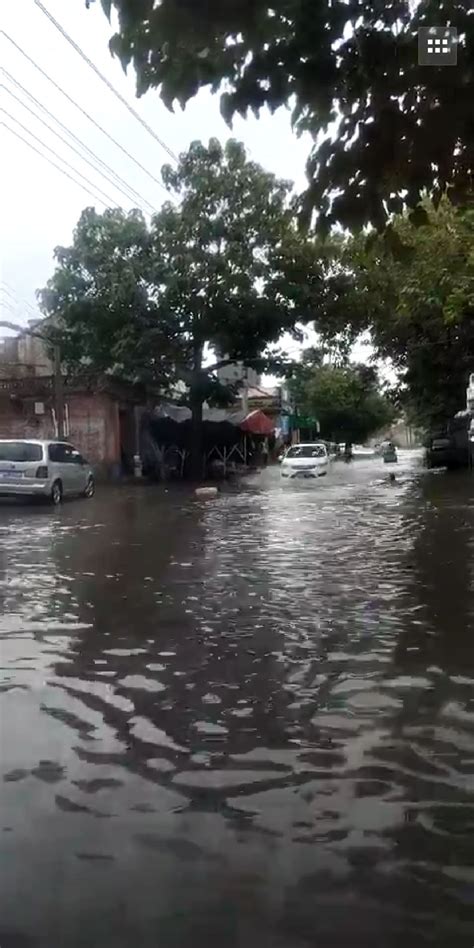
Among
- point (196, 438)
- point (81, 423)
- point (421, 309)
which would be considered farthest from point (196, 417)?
point (421, 309)

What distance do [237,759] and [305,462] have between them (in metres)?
30.8

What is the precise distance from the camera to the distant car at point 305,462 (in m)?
34.8

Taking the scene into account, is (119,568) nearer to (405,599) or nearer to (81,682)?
(405,599)

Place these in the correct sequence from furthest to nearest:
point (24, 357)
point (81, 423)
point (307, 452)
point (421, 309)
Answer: point (24, 357) → point (307, 452) → point (81, 423) → point (421, 309)

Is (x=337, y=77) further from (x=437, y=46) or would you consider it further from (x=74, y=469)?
(x=74, y=469)

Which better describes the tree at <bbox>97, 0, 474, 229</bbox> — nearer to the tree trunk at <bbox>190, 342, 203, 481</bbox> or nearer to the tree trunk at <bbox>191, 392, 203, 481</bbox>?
the tree trunk at <bbox>190, 342, 203, 481</bbox>

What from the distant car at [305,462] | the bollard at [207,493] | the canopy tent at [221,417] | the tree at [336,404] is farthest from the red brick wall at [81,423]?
the tree at [336,404]

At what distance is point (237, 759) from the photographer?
4.45m

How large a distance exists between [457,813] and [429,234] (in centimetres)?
1716

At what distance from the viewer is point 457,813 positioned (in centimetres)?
376

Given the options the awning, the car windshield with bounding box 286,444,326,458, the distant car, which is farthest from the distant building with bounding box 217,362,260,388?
the awning

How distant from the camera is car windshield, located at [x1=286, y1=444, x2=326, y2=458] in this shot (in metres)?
36.7

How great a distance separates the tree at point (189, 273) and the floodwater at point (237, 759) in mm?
20208

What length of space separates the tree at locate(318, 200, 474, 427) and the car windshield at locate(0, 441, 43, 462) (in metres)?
8.10
